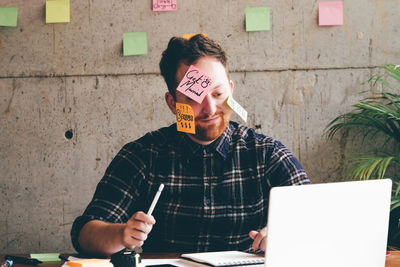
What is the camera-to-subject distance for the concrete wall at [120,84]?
2.44m

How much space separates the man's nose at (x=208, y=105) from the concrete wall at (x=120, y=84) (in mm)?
904

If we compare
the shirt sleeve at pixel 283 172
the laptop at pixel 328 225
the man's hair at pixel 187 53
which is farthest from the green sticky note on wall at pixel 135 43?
the laptop at pixel 328 225

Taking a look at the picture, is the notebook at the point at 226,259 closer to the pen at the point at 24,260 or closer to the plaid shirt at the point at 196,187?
the plaid shirt at the point at 196,187

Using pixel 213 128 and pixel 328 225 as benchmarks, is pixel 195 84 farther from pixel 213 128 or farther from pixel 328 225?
pixel 328 225

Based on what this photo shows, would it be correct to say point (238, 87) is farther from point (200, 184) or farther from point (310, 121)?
point (200, 184)

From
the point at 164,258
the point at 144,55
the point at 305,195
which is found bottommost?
the point at 164,258

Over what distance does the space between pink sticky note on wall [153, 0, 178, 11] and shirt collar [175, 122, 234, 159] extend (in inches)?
40.6

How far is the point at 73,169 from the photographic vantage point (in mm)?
2453

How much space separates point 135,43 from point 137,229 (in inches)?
56.8

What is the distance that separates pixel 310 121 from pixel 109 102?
1081 mm

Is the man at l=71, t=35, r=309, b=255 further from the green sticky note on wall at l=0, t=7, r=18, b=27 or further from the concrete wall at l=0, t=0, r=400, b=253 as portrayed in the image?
the green sticky note on wall at l=0, t=7, r=18, b=27

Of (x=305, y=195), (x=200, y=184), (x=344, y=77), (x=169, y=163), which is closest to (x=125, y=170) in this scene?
(x=169, y=163)

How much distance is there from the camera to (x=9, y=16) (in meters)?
2.42

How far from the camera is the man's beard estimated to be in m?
1.61
